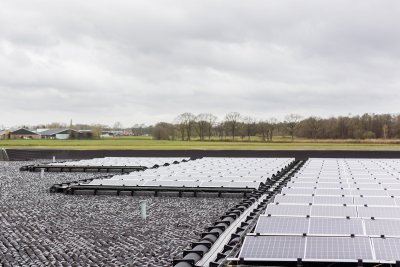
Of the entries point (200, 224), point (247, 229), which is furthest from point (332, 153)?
point (247, 229)

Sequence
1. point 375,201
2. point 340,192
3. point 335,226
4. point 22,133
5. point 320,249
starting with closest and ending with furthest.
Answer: point 320,249 → point 335,226 → point 375,201 → point 340,192 → point 22,133

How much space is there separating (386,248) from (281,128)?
388 feet

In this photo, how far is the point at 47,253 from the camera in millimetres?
12672

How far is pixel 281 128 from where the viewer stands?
414 ft

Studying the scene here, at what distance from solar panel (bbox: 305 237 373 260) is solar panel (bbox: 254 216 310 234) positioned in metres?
0.73

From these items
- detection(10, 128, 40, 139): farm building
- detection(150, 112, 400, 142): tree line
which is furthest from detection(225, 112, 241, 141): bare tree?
detection(10, 128, 40, 139): farm building

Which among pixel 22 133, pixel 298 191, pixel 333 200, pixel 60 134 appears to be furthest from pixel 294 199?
pixel 22 133

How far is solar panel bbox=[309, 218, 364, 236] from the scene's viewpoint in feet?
34.8

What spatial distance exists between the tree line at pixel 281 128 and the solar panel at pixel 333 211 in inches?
3977

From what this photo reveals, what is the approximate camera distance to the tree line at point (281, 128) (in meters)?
120

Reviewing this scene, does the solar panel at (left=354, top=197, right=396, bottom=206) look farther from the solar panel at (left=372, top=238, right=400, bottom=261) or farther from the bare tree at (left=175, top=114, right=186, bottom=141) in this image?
the bare tree at (left=175, top=114, right=186, bottom=141)

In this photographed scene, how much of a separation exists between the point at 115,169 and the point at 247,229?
2551 cm

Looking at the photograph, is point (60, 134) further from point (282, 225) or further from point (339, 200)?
point (282, 225)

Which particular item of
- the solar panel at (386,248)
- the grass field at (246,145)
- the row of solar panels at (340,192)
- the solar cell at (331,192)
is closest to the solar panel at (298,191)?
the row of solar panels at (340,192)
